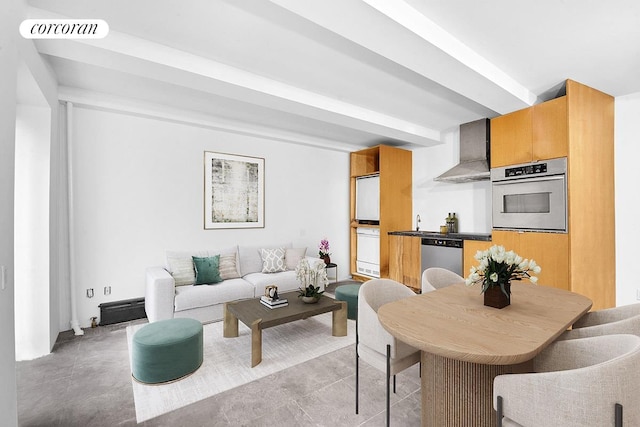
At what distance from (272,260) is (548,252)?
356 centimetres

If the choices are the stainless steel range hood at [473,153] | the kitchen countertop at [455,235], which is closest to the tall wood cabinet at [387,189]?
the kitchen countertop at [455,235]

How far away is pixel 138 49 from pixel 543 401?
3349 millimetres

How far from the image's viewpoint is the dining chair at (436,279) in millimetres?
2516

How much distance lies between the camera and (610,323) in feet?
5.07

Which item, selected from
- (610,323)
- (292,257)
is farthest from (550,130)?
(292,257)

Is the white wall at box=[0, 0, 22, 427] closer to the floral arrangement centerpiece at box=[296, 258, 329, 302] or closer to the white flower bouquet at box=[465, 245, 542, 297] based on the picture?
the floral arrangement centerpiece at box=[296, 258, 329, 302]

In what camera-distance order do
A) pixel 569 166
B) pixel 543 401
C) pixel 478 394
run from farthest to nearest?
pixel 569 166
pixel 478 394
pixel 543 401

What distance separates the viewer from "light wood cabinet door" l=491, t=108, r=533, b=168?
137 inches

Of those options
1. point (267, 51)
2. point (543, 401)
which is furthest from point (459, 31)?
point (543, 401)

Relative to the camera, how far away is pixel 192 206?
4203mm

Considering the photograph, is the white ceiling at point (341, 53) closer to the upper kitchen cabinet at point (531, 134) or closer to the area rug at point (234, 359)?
the upper kitchen cabinet at point (531, 134)

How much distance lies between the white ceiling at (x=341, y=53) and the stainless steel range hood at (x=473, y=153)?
2.50ft

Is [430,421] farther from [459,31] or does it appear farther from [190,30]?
[190,30]

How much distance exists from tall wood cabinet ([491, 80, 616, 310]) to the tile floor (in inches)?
83.4
